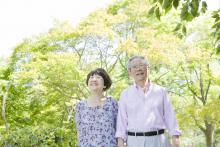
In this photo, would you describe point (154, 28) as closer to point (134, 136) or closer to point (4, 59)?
point (4, 59)

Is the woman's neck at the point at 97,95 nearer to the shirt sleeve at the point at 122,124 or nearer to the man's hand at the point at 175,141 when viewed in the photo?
the shirt sleeve at the point at 122,124

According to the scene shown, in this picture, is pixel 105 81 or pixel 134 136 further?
pixel 105 81

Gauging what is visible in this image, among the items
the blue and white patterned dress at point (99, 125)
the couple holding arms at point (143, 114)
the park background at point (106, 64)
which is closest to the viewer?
the couple holding arms at point (143, 114)

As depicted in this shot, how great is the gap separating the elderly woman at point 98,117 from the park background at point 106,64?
8351mm

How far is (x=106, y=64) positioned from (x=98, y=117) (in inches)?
455

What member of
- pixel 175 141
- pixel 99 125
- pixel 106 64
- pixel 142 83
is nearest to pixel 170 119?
pixel 175 141

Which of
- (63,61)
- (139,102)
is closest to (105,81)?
(139,102)

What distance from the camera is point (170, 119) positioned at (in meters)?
2.77

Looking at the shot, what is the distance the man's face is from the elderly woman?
40 centimetres

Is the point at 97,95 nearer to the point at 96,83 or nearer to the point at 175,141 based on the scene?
the point at 96,83

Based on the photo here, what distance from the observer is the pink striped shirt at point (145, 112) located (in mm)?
2727

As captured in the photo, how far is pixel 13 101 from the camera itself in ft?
53.9

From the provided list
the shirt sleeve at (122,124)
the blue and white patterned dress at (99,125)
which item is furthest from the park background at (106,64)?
the shirt sleeve at (122,124)

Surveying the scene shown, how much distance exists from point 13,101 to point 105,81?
13886 millimetres
